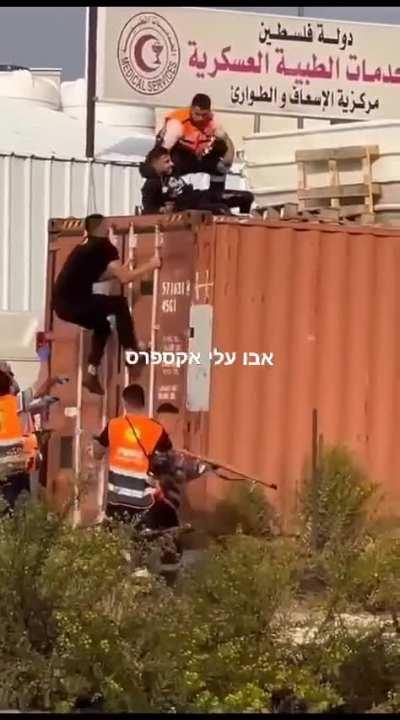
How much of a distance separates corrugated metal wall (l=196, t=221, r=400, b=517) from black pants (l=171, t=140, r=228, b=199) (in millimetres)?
754

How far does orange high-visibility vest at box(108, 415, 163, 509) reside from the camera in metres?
10.2

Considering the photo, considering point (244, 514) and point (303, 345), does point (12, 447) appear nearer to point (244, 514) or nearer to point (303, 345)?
point (303, 345)

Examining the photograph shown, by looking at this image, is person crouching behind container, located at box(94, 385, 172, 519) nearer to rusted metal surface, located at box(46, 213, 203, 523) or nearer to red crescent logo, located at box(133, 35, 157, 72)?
rusted metal surface, located at box(46, 213, 203, 523)

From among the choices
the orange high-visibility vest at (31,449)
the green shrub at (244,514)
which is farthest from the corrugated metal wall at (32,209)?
the green shrub at (244,514)

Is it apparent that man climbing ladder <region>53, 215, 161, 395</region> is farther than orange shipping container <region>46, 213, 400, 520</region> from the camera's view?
Yes

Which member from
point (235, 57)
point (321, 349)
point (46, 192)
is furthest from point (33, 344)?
point (235, 57)

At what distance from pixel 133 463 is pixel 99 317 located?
5.72 feet

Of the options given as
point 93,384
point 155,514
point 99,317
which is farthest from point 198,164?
point 155,514

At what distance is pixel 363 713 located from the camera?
6.66 m

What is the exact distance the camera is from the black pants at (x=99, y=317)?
11.4 metres

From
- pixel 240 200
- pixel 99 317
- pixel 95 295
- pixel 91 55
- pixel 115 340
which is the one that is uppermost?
pixel 91 55

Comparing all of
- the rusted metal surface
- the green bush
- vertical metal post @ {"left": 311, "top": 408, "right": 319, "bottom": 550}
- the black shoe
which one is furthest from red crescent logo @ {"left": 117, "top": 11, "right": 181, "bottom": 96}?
the green bush

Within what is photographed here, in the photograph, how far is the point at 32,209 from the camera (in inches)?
632

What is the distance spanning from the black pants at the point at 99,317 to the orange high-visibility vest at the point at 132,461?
118 centimetres
